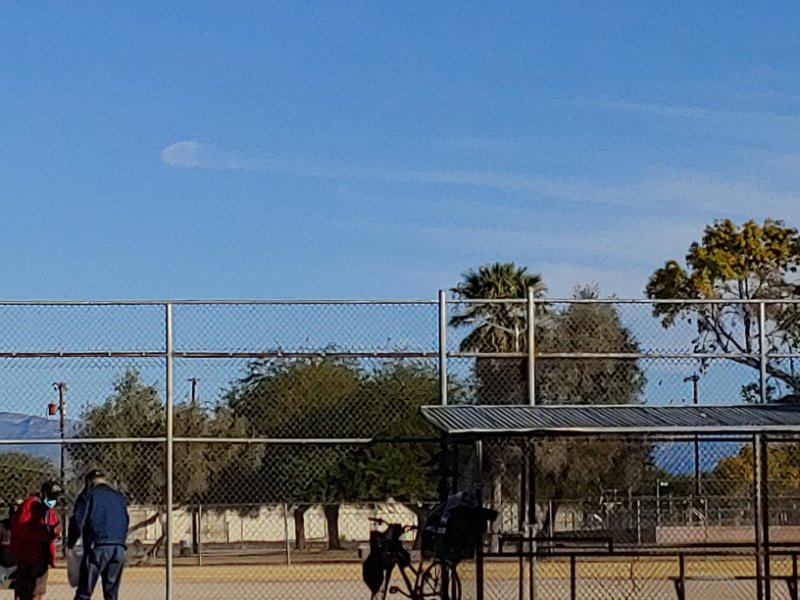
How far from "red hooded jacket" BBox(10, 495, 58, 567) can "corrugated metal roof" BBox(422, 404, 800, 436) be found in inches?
169

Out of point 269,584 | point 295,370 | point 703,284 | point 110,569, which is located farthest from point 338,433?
point 703,284

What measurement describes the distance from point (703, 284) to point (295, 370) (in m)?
32.8

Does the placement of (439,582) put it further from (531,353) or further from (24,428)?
(24,428)

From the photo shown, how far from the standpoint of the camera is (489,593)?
2020 centimetres

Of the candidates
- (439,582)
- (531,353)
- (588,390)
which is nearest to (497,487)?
(588,390)

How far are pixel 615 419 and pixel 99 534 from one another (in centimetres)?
519

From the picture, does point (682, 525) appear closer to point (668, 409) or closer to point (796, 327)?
point (796, 327)

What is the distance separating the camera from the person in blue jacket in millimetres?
14742

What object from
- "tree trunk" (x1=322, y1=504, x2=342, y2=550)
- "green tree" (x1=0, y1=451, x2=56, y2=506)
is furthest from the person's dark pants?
"tree trunk" (x1=322, y1=504, x2=342, y2=550)

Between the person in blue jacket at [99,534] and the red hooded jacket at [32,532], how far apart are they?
4.51ft

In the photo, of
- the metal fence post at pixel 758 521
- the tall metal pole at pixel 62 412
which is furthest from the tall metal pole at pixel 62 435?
the metal fence post at pixel 758 521

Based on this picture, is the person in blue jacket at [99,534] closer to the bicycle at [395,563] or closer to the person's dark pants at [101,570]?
the person's dark pants at [101,570]

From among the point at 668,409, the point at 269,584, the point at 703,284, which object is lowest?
the point at 269,584

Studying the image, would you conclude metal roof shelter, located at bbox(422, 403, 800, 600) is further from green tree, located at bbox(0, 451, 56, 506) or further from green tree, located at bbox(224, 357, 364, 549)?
green tree, located at bbox(0, 451, 56, 506)
